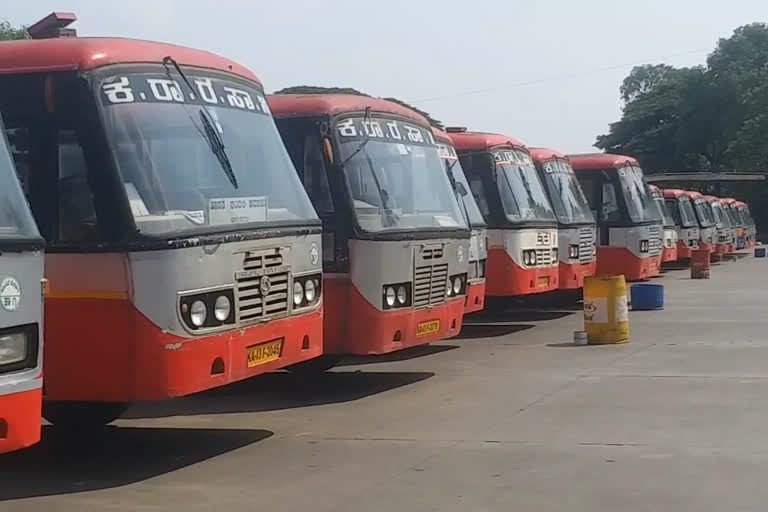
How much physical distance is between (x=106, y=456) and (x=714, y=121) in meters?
85.3

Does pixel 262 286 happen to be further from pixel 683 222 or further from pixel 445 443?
pixel 683 222

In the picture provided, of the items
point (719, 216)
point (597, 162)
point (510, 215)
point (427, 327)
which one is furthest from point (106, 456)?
point (719, 216)

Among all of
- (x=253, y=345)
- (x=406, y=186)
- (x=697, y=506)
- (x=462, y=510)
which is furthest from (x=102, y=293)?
(x=406, y=186)

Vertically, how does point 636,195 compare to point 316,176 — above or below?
above

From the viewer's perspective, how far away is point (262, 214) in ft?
28.5

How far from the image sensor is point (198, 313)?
25.5 feet

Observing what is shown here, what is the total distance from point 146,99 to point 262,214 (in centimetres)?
123

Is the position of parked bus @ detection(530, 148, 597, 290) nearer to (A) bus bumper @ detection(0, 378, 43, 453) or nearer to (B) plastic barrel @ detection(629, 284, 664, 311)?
(B) plastic barrel @ detection(629, 284, 664, 311)

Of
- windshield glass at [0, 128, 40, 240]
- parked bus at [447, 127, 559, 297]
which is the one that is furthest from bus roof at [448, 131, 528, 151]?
windshield glass at [0, 128, 40, 240]

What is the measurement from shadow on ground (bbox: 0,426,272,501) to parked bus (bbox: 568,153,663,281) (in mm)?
14706

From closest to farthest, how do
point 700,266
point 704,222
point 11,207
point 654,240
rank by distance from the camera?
point 11,207 → point 654,240 → point 700,266 → point 704,222

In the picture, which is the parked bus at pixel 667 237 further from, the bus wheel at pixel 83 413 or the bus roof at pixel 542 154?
the bus wheel at pixel 83 413

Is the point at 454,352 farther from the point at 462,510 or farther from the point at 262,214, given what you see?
the point at 462,510

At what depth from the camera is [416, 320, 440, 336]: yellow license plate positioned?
11.3 meters
